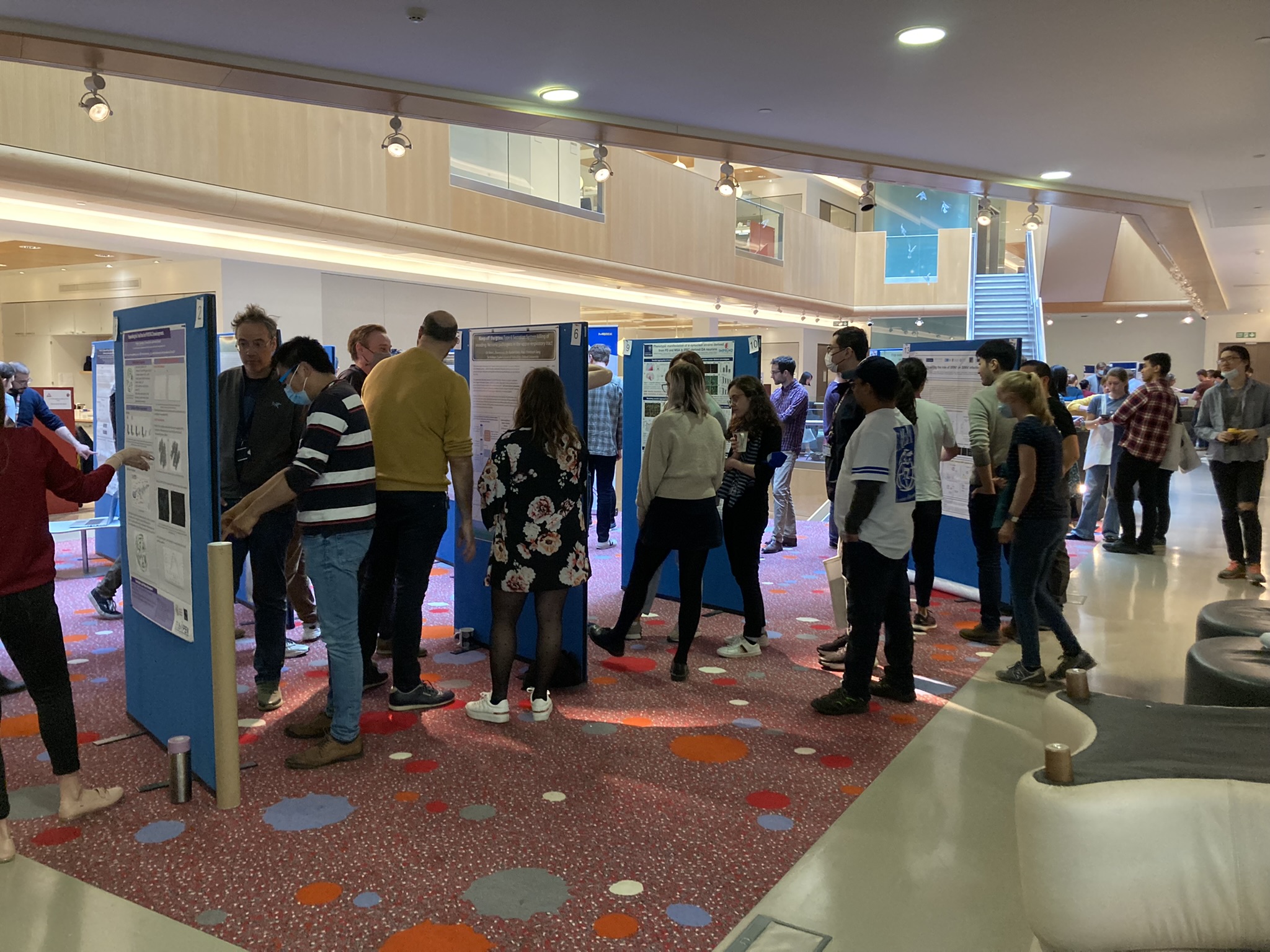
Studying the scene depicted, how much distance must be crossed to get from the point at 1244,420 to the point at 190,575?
7056 mm

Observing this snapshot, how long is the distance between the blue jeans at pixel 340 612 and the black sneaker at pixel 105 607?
2.71m

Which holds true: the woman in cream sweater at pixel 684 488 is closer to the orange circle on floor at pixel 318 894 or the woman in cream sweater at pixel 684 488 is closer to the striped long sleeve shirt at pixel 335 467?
the striped long sleeve shirt at pixel 335 467

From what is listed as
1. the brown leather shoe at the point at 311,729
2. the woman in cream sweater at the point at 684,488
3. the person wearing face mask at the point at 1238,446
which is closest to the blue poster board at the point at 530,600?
the woman in cream sweater at the point at 684,488

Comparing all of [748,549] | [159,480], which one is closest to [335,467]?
[159,480]

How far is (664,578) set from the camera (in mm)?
6180

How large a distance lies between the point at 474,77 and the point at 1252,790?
4.00 meters

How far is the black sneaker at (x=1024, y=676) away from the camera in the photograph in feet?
14.6

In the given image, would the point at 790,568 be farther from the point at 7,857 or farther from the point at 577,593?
the point at 7,857

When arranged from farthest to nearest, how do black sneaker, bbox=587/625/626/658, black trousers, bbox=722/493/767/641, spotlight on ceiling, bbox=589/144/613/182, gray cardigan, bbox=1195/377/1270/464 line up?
gray cardigan, bbox=1195/377/1270/464
spotlight on ceiling, bbox=589/144/613/182
black trousers, bbox=722/493/767/641
black sneaker, bbox=587/625/626/658

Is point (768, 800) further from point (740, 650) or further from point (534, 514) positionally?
point (740, 650)

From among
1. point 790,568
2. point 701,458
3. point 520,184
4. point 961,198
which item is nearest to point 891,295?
point 961,198

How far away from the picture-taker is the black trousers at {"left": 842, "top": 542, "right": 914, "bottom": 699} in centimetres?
399

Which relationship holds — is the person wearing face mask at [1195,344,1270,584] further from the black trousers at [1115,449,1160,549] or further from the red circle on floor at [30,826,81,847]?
the red circle on floor at [30,826,81,847]

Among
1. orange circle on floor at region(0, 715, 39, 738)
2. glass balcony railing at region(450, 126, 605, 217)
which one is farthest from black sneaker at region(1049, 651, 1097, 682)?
glass balcony railing at region(450, 126, 605, 217)
